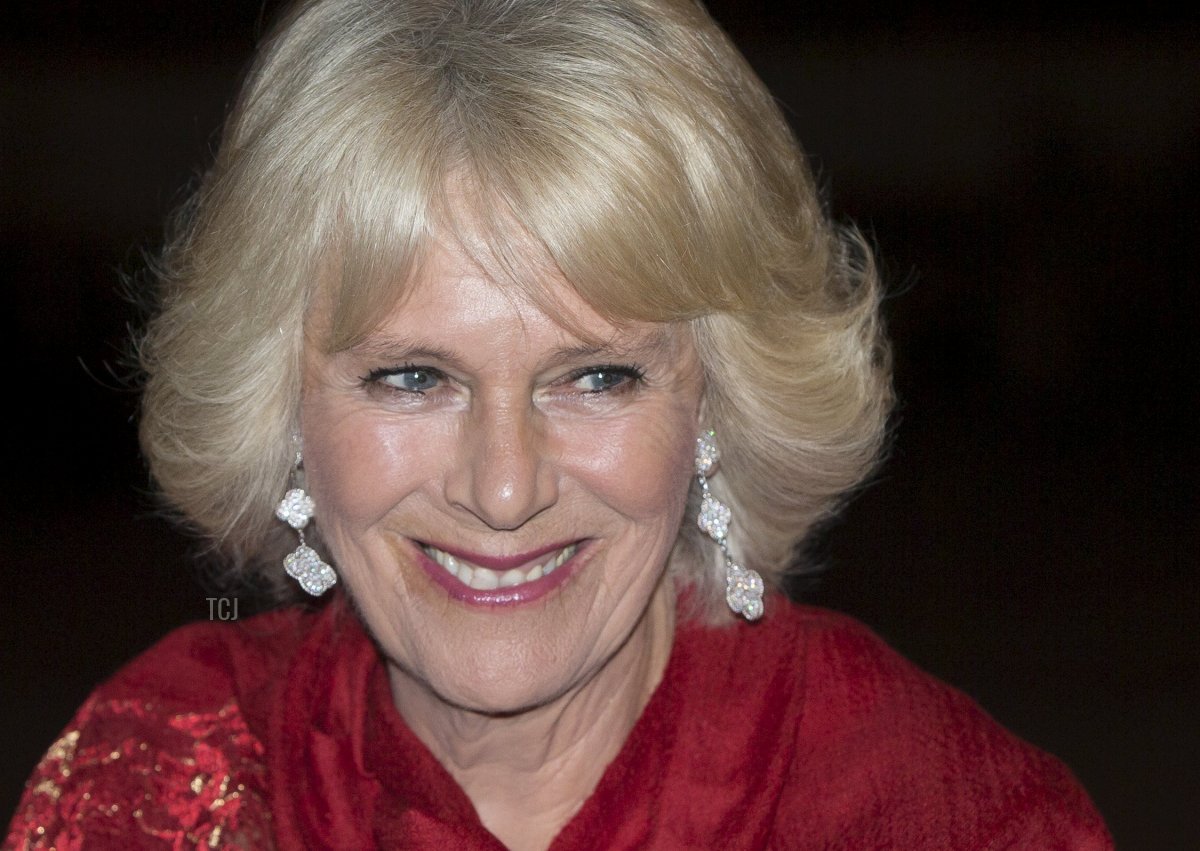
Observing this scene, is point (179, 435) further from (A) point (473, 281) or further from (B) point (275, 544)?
(A) point (473, 281)

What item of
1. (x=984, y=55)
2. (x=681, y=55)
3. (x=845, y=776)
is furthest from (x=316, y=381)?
(x=984, y=55)

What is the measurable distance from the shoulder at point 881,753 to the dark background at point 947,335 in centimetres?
319

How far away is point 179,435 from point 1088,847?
148cm

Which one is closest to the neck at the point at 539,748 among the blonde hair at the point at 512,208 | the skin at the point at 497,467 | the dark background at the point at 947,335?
the skin at the point at 497,467

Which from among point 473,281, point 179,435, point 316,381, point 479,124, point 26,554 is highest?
point 479,124

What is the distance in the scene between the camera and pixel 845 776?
220cm

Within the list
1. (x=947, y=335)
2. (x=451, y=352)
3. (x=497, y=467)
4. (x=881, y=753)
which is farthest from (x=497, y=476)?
(x=947, y=335)

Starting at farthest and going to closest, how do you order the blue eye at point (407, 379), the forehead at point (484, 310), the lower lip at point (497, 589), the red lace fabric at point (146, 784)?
the red lace fabric at point (146, 784)
the lower lip at point (497, 589)
the blue eye at point (407, 379)
the forehead at point (484, 310)

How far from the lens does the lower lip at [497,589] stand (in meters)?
2.05

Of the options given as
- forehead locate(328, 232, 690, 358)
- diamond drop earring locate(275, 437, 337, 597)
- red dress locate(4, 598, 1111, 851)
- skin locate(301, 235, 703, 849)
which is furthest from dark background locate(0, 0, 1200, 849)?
forehead locate(328, 232, 690, 358)

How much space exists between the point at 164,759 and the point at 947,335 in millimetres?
7035

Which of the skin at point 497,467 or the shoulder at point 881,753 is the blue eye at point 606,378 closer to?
the skin at point 497,467

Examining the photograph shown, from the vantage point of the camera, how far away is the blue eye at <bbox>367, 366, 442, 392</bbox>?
1.94 metres

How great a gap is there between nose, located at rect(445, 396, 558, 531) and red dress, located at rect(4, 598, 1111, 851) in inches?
20.3
